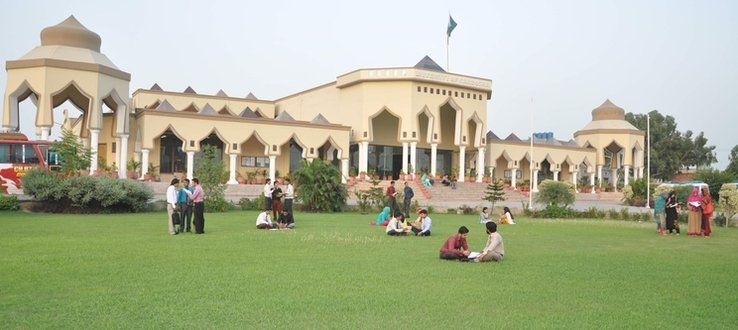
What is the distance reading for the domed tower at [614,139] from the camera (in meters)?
49.6

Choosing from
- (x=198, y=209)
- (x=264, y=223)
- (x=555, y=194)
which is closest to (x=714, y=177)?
(x=555, y=194)

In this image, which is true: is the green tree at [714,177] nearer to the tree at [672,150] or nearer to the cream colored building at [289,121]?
the cream colored building at [289,121]

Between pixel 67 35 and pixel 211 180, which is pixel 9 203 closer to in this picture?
pixel 211 180

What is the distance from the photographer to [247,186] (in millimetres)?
32312

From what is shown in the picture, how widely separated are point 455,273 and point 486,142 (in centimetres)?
3407

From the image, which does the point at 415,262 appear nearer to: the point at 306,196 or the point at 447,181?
the point at 306,196

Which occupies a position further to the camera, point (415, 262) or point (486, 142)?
point (486, 142)

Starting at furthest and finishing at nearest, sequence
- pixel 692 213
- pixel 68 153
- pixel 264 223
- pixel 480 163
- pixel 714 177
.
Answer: pixel 480 163, pixel 714 177, pixel 68 153, pixel 692 213, pixel 264 223

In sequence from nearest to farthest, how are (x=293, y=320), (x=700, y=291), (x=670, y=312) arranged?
1. (x=293, y=320)
2. (x=670, y=312)
3. (x=700, y=291)

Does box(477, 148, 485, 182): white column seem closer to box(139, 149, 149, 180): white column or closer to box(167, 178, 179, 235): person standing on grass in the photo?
box(139, 149, 149, 180): white column

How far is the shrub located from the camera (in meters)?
19.6

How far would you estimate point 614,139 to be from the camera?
49781 millimetres

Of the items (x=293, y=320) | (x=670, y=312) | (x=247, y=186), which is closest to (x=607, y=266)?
(x=670, y=312)

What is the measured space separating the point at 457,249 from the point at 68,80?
2485 centimetres
